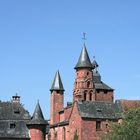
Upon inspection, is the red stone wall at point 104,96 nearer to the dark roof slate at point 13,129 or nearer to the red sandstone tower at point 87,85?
the red sandstone tower at point 87,85

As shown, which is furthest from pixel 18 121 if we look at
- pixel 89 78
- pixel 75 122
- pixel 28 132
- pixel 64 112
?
pixel 89 78

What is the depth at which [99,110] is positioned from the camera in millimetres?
81875

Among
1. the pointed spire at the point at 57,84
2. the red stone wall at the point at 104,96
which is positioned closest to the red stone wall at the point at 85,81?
the red stone wall at the point at 104,96

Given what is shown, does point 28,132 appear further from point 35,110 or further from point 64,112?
point 64,112

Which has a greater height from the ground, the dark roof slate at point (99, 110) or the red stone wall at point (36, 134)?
the dark roof slate at point (99, 110)

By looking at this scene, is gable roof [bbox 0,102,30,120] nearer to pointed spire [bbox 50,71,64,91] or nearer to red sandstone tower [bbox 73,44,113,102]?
pointed spire [bbox 50,71,64,91]

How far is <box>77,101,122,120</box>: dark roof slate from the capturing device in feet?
263

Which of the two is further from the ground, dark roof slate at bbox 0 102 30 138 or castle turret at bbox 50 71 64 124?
castle turret at bbox 50 71 64 124

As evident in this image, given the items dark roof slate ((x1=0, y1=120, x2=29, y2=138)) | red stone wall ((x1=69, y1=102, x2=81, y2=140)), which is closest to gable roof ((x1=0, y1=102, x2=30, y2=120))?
dark roof slate ((x1=0, y1=120, x2=29, y2=138))

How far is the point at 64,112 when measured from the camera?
91812mm

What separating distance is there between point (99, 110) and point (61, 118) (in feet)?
45.7

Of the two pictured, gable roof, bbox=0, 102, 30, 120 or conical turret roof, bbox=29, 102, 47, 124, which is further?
gable roof, bbox=0, 102, 30, 120

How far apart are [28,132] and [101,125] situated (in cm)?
1186

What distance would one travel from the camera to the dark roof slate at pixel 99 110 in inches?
3162
